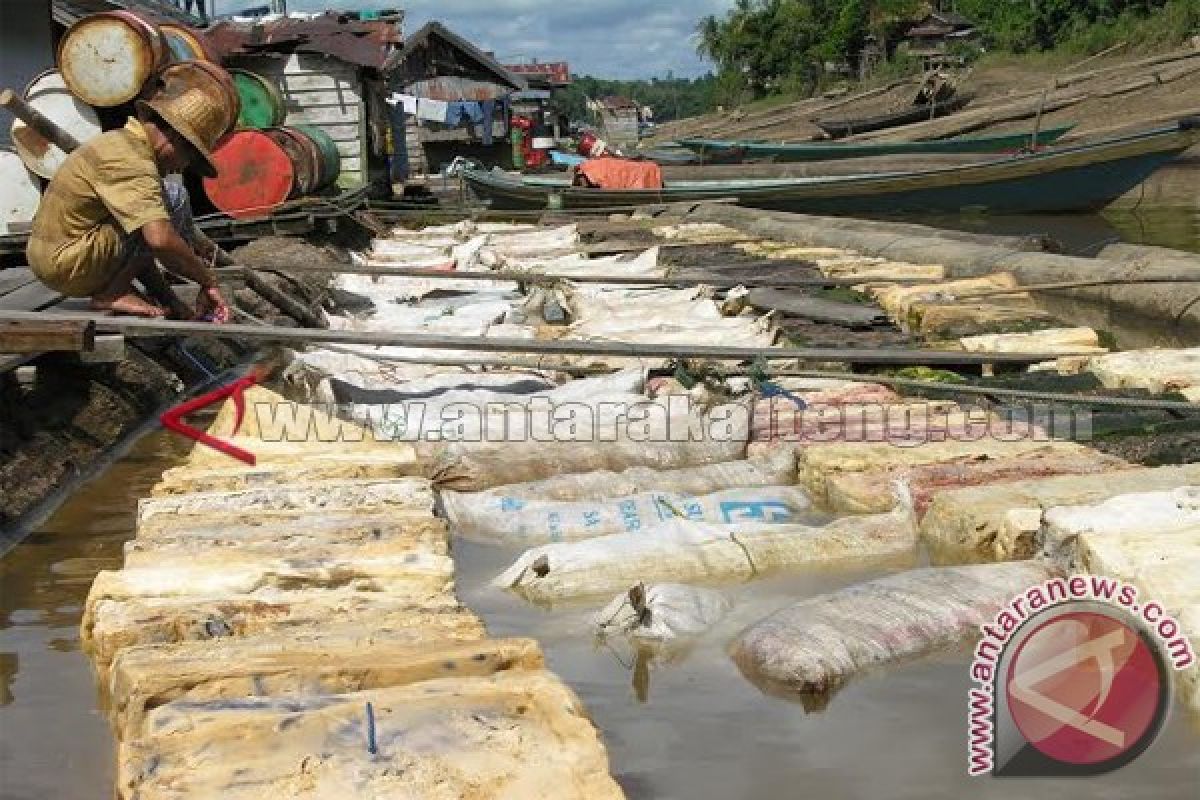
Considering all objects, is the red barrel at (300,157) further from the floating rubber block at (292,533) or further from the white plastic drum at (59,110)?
the floating rubber block at (292,533)

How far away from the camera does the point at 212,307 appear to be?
636 cm

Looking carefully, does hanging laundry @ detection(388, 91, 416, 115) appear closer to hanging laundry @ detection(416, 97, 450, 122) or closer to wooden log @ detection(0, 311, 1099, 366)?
hanging laundry @ detection(416, 97, 450, 122)

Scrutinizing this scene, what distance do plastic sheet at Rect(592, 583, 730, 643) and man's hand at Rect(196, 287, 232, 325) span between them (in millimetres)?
→ 3063

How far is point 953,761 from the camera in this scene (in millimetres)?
3098

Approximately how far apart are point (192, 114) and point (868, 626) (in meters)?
3.77

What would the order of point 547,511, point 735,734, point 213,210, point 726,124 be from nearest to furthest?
point 735,734 → point 547,511 → point 213,210 → point 726,124

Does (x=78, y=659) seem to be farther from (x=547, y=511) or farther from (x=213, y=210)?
(x=213, y=210)

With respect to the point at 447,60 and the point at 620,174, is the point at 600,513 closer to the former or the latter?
the point at 620,174

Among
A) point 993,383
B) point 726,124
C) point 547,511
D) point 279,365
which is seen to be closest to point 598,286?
point 279,365

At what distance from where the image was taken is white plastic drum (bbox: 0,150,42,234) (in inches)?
451

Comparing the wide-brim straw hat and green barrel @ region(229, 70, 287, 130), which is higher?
green barrel @ region(229, 70, 287, 130)

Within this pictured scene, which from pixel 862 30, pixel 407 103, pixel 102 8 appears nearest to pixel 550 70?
pixel 862 30

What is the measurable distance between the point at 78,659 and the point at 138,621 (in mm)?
547

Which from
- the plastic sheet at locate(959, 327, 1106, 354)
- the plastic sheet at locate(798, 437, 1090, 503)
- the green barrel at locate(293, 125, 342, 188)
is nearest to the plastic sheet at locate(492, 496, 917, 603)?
the plastic sheet at locate(798, 437, 1090, 503)
